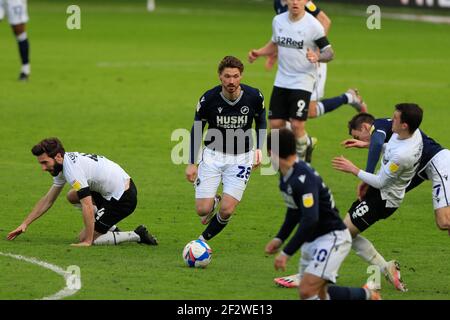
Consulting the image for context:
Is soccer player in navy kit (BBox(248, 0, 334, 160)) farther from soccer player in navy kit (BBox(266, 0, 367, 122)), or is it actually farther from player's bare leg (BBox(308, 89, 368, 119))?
player's bare leg (BBox(308, 89, 368, 119))

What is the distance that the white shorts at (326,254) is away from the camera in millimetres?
10547

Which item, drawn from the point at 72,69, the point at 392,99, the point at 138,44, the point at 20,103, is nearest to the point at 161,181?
the point at 20,103

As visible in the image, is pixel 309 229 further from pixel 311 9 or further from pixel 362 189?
pixel 311 9

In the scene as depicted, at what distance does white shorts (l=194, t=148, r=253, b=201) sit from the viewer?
1438 centimetres

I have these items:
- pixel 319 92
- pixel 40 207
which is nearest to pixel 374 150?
pixel 40 207

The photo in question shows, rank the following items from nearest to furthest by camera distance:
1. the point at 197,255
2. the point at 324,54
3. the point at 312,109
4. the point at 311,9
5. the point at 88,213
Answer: the point at 197,255, the point at 88,213, the point at 324,54, the point at 311,9, the point at 312,109

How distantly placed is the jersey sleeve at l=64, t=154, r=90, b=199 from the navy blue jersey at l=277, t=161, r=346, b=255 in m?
3.77

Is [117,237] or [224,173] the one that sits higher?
[224,173]

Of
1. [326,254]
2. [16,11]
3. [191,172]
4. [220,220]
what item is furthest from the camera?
[16,11]

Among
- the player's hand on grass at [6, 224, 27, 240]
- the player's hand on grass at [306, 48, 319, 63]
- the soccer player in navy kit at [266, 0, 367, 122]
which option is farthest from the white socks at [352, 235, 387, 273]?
the soccer player in navy kit at [266, 0, 367, 122]

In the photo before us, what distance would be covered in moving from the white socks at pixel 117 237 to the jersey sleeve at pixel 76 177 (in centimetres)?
82

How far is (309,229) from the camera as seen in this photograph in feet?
33.8

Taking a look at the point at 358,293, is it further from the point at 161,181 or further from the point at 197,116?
the point at 161,181

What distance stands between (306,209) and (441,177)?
129 inches
